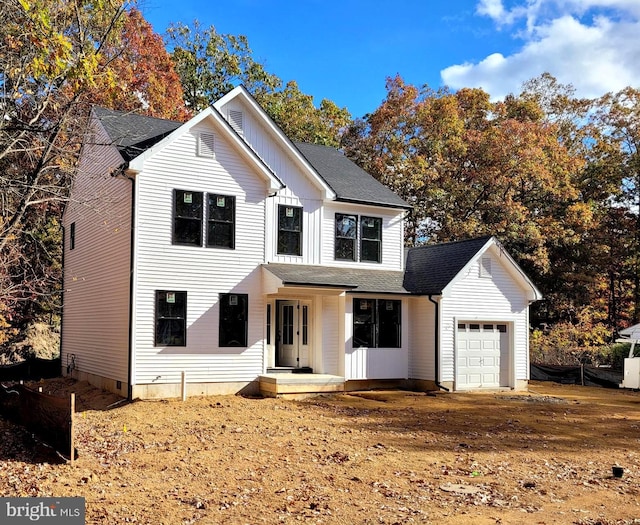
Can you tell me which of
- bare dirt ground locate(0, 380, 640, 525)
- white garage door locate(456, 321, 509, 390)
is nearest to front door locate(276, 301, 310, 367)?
bare dirt ground locate(0, 380, 640, 525)

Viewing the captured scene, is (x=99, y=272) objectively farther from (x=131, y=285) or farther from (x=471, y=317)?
(x=471, y=317)

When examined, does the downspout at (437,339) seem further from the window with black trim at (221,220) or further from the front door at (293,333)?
the window with black trim at (221,220)

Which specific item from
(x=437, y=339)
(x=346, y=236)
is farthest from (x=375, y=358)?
(x=346, y=236)

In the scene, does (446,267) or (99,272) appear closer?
(99,272)

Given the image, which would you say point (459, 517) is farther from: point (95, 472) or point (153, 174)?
point (153, 174)

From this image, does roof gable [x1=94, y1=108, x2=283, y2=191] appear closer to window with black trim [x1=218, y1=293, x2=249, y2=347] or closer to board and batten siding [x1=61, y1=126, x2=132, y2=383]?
board and batten siding [x1=61, y1=126, x2=132, y2=383]

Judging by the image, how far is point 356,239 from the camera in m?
21.0

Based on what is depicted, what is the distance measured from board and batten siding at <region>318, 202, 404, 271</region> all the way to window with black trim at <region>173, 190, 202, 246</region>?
13.6 feet

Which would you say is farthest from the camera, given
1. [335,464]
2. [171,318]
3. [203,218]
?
[203,218]

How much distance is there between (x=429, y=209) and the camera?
3338 centimetres

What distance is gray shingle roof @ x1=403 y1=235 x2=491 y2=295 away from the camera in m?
20.7

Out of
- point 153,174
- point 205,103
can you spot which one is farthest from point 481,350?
point 205,103

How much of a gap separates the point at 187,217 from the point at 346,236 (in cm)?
538

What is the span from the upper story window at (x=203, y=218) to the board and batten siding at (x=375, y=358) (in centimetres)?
426
